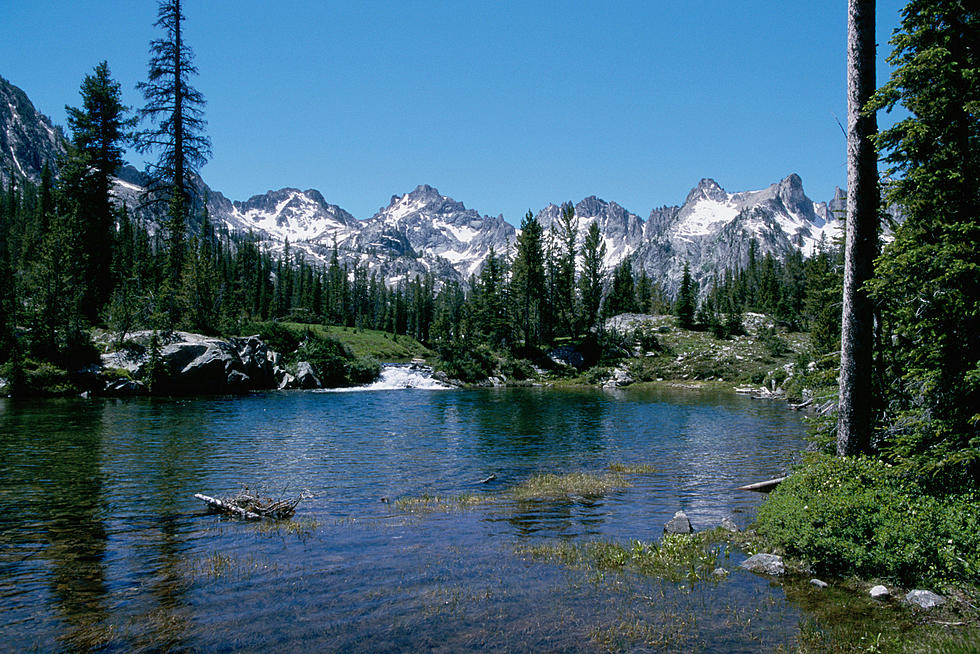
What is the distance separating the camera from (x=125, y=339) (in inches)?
1871

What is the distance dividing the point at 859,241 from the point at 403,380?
58714mm

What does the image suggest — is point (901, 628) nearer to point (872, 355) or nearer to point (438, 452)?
point (872, 355)

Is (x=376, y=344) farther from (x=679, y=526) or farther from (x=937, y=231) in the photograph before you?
(x=937, y=231)

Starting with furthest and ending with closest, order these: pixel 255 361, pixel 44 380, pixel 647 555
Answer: pixel 255 361
pixel 44 380
pixel 647 555

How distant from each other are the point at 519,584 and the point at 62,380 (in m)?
47.8

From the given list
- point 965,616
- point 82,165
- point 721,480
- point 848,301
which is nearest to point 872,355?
point 848,301

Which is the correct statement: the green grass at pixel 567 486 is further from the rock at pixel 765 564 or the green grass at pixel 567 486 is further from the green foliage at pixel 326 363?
the green foliage at pixel 326 363

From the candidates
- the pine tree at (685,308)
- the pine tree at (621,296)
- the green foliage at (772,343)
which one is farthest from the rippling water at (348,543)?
the pine tree at (621,296)

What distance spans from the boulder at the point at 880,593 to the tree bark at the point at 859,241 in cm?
438

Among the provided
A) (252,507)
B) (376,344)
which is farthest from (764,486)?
(376,344)

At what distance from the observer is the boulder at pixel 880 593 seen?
26.0 ft

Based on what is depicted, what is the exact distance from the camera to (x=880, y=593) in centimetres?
795

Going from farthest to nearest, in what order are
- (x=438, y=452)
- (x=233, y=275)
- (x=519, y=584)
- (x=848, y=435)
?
(x=233, y=275), (x=438, y=452), (x=848, y=435), (x=519, y=584)

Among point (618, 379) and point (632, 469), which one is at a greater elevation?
point (632, 469)
